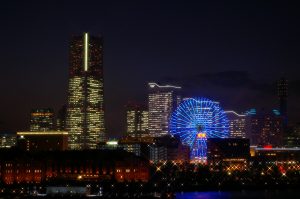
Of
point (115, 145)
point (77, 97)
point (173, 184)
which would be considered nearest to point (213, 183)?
point (173, 184)

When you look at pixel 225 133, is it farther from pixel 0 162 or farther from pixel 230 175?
pixel 0 162

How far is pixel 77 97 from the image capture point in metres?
135

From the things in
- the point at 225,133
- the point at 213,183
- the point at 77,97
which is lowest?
the point at 213,183

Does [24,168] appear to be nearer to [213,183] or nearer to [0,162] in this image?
[0,162]

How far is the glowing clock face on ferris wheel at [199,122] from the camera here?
79938 mm

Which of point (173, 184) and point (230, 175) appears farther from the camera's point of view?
point (230, 175)

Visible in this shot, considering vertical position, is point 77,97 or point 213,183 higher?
point 77,97

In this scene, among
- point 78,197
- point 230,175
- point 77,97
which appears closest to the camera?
point 78,197

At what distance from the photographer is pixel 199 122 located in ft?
262

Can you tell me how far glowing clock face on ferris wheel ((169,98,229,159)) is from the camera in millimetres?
79938

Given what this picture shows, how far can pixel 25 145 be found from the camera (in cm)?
12175

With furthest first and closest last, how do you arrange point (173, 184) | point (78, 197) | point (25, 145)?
point (25, 145) < point (173, 184) < point (78, 197)

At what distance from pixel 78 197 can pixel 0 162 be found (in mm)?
26969

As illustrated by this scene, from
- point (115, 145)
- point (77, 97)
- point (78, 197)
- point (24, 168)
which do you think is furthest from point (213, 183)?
point (77, 97)
